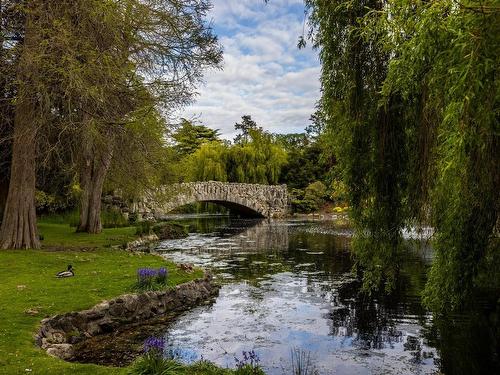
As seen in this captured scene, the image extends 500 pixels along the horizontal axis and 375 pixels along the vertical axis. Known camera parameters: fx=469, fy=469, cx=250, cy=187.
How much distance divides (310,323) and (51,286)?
6311 millimetres

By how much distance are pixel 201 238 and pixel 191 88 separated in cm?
1196

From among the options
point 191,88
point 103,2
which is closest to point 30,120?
point 103,2

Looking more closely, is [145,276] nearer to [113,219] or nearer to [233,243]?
[233,243]

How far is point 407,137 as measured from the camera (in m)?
6.54

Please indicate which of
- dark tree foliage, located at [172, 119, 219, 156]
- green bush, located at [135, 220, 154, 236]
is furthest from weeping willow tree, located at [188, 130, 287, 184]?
green bush, located at [135, 220, 154, 236]

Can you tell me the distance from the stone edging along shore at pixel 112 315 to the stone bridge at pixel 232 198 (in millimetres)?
17877

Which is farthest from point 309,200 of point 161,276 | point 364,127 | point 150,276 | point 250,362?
point 364,127

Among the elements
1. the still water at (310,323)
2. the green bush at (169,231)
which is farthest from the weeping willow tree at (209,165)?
the still water at (310,323)

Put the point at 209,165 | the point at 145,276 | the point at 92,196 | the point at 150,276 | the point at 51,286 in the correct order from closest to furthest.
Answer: the point at 51,286
the point at 145,276
the point at 150,276
the point at 92,196
the point at 209,165

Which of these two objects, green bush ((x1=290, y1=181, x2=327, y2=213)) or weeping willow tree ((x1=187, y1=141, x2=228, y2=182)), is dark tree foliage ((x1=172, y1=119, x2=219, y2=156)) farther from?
green bush ((x1=290, y1=181, x2=327, y2=213))

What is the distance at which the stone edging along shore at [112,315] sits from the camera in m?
8.58

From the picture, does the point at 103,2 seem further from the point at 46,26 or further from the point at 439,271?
the point at 439,271

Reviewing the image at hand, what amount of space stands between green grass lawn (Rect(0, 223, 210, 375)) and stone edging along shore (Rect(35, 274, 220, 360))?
24cm

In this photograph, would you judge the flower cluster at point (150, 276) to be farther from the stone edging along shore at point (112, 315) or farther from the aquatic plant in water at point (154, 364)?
the aquatic plant in water at point (154, 364)
